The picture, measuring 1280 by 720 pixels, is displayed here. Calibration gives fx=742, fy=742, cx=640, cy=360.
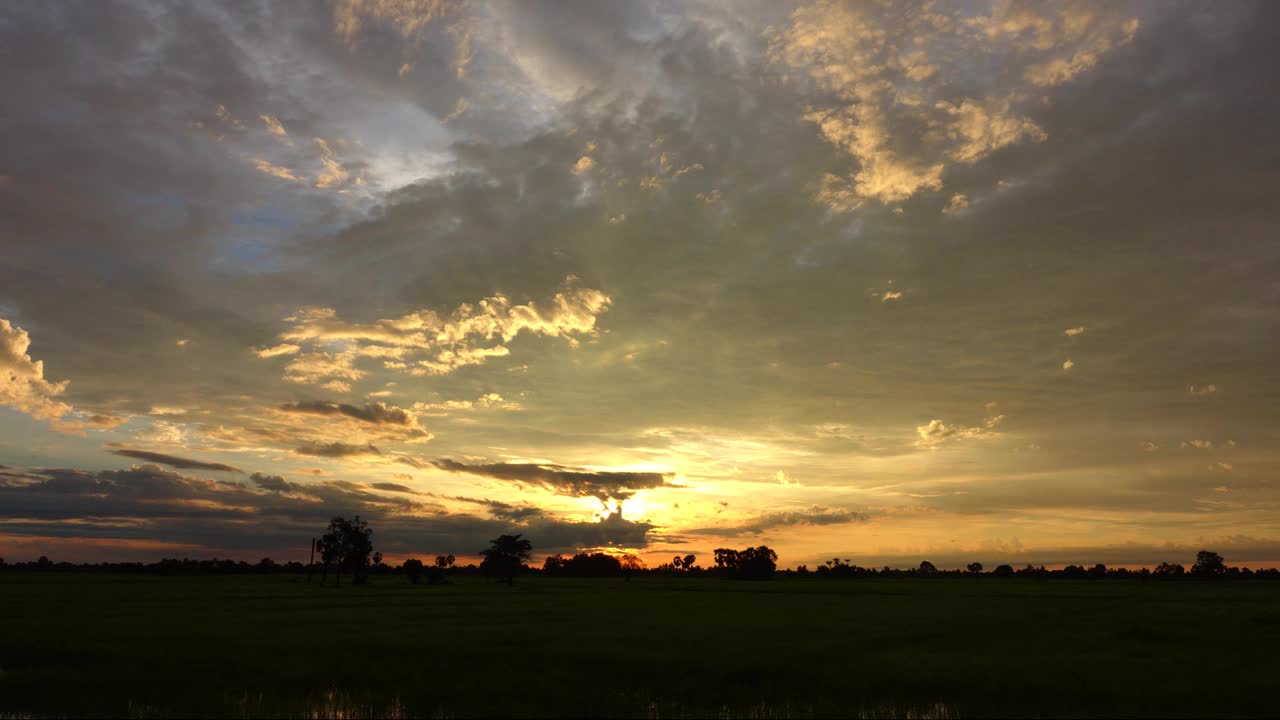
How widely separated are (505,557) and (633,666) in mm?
131084

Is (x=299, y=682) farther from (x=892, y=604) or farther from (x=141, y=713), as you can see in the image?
(x=892, y=604)

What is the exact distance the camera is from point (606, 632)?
49.8 metres

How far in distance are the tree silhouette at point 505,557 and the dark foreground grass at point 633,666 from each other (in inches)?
4107

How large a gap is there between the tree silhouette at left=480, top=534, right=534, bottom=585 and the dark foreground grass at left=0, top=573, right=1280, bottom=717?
342 feet

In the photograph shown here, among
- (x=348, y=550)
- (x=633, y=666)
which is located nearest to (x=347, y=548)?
(x=348, y=550)

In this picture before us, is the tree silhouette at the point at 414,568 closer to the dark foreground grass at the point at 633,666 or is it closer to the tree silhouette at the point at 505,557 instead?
the tree silhouette at the point at 505,557

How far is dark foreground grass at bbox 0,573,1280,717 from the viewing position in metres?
28.9

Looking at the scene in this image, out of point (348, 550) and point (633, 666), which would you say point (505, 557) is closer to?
point (348, 550)

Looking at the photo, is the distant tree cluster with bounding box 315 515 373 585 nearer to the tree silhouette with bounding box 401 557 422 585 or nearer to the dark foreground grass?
the tree silhouette with bounding box 401 557 422 585

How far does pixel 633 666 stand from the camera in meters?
36.3

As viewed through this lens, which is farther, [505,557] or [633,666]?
[505,557]

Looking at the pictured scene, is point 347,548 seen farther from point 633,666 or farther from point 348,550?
point 633,666

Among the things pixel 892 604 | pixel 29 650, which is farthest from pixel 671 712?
pixel 892 604

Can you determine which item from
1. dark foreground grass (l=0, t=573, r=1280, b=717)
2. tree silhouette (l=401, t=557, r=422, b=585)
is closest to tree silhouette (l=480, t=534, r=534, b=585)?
tree silhouette (l=401, t=557, r=422, b=585)
